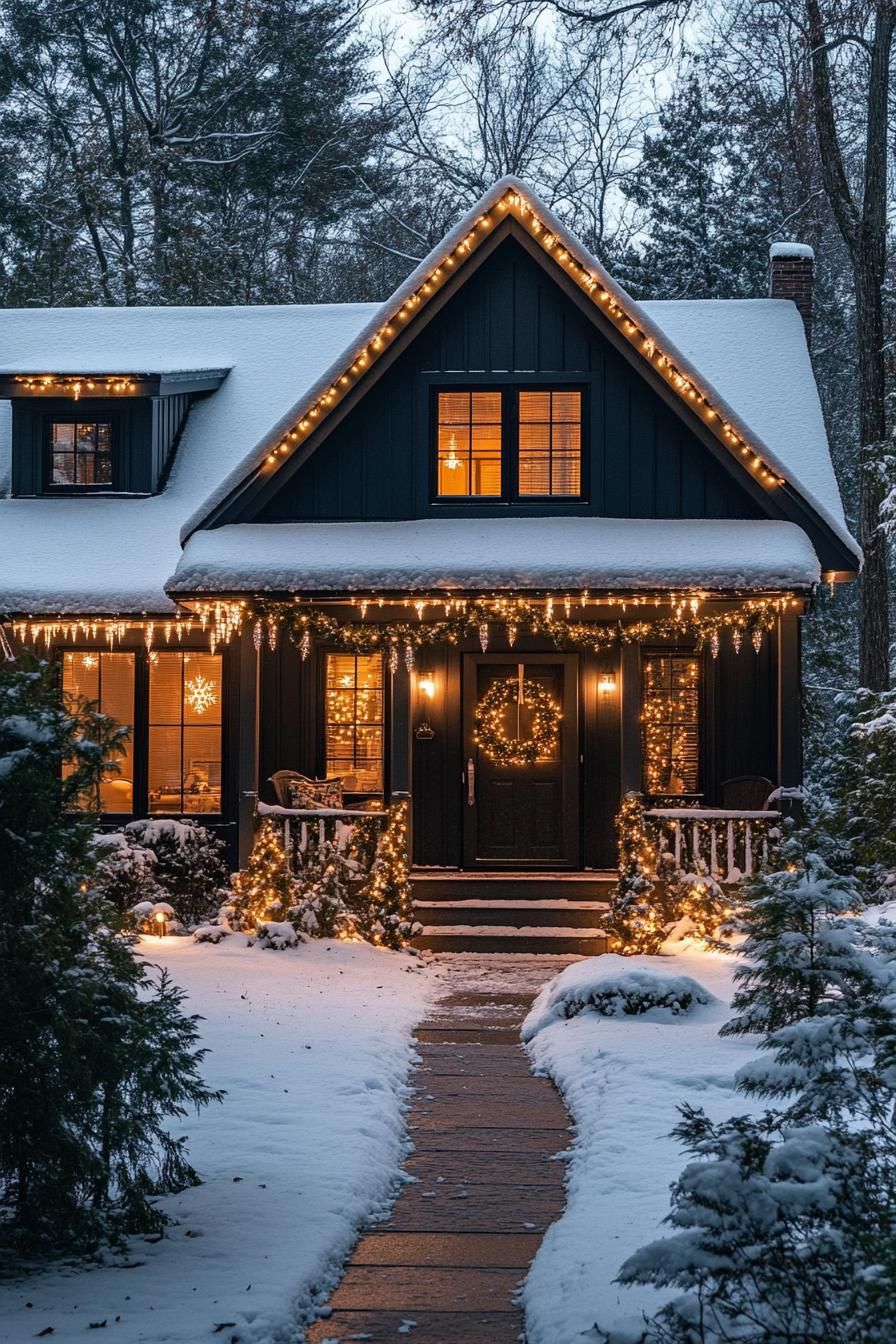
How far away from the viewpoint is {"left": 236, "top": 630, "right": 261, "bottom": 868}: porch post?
15016 millimetres

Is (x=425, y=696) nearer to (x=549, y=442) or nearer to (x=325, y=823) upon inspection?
(x=325, y=823)

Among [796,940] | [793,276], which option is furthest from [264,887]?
[793,276]

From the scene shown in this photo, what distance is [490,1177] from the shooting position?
767 cm

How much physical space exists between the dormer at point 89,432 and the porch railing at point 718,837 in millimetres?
6894

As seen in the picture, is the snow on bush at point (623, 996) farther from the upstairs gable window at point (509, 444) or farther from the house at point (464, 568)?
the upstairs gable window at point (509, 444)

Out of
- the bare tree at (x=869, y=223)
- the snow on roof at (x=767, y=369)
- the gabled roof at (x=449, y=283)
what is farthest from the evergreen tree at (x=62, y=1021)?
the bare tree at (x=869, y=223)

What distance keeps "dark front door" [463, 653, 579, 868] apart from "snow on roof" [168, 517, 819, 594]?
2.00 metres

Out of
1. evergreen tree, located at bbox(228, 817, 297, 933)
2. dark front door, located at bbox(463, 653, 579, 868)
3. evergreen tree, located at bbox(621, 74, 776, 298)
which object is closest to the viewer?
evergreen tree, located at bbox(228, 817, 297, 933)

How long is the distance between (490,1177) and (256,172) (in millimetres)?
25079

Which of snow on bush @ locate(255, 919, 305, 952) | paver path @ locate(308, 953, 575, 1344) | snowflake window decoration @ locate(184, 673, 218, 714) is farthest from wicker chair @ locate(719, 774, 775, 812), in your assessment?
snowflake window decoration @ locate(184, 673, 218, 714)

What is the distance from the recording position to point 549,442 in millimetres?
16047

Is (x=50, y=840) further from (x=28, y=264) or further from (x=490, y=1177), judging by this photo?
(x=28, y=264)

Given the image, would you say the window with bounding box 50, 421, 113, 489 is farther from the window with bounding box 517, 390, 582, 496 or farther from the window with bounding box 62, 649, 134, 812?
the window with bounding box 517, 390, 582, 496

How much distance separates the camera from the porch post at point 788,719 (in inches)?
581
